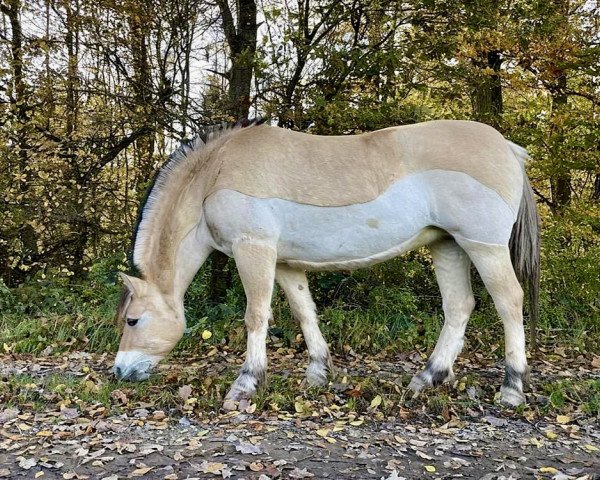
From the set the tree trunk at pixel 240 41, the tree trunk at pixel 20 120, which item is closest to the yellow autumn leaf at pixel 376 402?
the tree trunk at pixel 240 41

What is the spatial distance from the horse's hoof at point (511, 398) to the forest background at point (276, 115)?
6.74 feet

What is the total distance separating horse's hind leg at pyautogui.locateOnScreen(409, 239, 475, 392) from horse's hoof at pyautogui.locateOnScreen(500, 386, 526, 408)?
1.56 ft

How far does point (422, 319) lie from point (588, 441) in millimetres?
3080

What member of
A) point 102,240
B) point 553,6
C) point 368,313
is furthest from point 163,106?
point 553,6

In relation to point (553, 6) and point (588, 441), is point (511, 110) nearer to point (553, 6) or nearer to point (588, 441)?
point (553, 6)

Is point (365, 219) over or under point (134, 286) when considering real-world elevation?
Result: over

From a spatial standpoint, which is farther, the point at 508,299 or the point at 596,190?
the point at 596,190

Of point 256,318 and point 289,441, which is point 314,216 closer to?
point 256,318

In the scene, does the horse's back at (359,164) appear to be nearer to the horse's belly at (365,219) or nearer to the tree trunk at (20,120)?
the horse's belly at (365,219)

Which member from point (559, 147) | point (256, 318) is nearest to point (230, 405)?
point (256, 318)

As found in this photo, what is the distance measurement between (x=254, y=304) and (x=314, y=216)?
0.76 m

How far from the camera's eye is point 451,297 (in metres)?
4.68

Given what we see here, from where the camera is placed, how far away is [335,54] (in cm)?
659

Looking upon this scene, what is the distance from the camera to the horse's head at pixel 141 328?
431 cm
